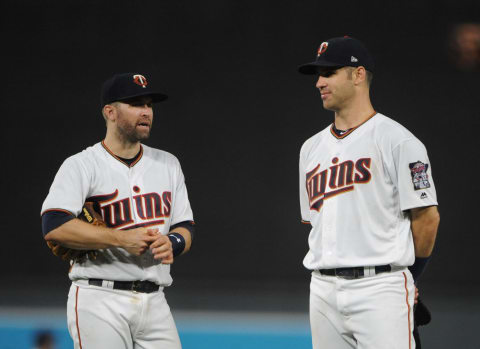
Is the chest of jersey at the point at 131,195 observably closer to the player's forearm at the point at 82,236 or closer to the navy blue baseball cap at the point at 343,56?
the player's forearm at the point at 82,236

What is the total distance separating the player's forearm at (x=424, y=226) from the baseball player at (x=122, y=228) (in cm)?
88

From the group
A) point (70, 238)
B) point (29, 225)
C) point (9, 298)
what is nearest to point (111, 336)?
point (70, 238)

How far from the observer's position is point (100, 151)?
2.66 m

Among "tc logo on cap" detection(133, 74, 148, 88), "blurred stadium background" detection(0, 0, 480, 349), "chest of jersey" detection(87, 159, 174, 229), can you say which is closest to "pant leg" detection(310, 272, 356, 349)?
"chest of jersey" detection(87, 159, 174, 229)

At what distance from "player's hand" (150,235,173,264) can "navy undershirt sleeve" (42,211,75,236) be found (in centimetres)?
32

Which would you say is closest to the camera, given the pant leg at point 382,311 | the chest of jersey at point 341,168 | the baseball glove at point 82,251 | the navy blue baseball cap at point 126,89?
the pant leg at point 382,311

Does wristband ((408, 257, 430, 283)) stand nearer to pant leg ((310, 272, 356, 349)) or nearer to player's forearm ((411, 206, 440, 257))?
player's forearm ((411, 206, 440, 257))

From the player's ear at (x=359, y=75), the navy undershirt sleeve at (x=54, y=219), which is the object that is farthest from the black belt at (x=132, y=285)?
the player's ear at (x=359, y=75)

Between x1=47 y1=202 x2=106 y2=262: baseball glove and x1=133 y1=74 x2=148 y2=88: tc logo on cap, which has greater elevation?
x1=133 y1=74 x2=148 y2=88: tc logo on cap

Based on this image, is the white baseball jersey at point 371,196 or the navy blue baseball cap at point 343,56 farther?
the navy blue baseball cap at point 343,56

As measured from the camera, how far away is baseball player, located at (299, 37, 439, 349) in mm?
2305

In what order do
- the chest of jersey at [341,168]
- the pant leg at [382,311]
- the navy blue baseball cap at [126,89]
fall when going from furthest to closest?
the navy blue baseball cap at [126,89] → the chest of jersey at [341,168] → the pant leg at [382,311]

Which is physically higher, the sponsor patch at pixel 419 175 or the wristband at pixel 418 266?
the sponsor patch at pixel 419 175

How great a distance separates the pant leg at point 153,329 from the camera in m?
2.49
